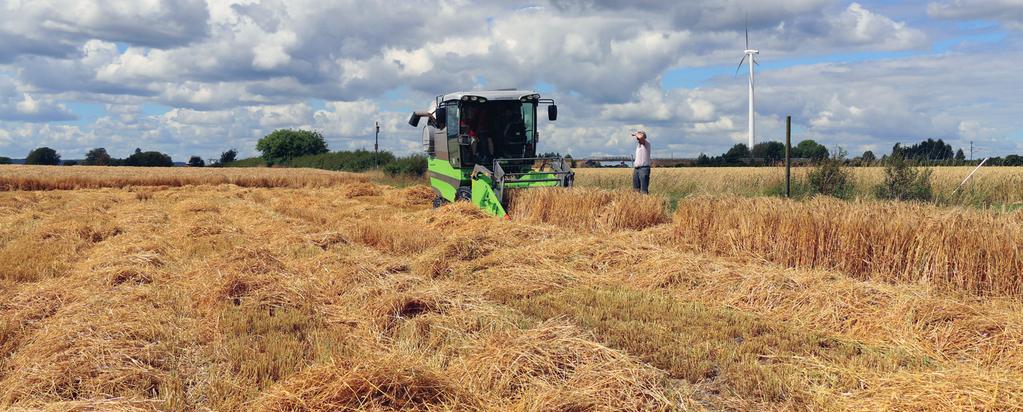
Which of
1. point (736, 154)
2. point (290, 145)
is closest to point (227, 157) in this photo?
point (290, 145)

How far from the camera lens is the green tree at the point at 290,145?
81688 mm

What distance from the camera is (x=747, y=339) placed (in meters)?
5.48

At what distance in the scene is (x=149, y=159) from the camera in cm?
6322

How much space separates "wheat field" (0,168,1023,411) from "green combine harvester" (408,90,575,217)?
3.65 metres

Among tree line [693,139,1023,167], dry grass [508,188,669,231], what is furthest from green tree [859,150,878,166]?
dry grass [508,188,669,231]

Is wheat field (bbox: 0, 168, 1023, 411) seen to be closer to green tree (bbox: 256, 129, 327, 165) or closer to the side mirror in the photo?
the side mirror

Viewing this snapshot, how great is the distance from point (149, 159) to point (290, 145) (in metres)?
20.5

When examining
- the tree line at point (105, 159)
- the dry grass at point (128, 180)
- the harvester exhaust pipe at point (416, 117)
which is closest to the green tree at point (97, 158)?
the tree line at point (105, 159)

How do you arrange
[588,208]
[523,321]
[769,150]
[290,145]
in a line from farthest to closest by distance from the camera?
[290,145] < [769,150] < [588,208] < [523,321]

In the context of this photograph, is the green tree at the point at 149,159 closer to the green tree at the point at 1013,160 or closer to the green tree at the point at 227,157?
the green tree at the point at 227,157

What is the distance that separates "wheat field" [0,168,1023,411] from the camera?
406 cm

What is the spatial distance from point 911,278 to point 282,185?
29945 mm

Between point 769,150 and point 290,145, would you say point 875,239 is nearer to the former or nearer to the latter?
point 769,150

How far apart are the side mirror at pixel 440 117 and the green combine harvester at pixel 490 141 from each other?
0.9 inches
